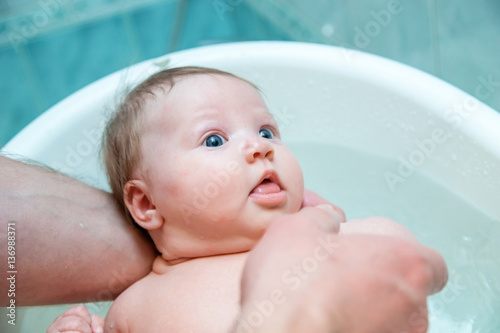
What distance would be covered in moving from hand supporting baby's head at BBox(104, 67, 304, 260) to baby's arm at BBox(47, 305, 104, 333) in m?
0.14

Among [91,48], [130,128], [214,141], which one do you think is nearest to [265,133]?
[214,141]

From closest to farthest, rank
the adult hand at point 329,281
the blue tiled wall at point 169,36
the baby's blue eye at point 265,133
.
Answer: the adult hand at point 329,281 → the baby's blue eye at point 265,133 → the blue tiled wall at point 169,36

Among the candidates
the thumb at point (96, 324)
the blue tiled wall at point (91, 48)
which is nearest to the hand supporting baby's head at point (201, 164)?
the thumb at point (96, 324)

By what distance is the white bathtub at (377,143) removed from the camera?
0.99m

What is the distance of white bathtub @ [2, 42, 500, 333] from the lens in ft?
3.25

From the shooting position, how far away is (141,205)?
0.90 metres

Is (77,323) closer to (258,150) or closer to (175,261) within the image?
(175,261)

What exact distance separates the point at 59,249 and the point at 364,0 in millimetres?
984

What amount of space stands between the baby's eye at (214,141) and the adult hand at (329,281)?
28 centimetres

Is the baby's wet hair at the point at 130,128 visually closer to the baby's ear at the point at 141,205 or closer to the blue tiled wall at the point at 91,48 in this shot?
the baby's ear at the point at 141,205

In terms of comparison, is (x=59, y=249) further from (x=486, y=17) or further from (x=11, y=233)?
(x=486, y=17)

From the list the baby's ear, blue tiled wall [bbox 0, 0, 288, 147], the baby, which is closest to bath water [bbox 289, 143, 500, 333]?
the baby

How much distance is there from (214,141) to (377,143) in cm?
50

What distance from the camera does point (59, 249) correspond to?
34.6 inches
